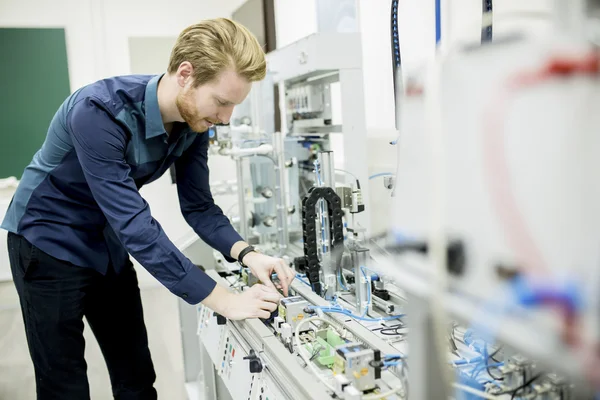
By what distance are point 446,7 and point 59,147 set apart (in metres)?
Answer: 1.49

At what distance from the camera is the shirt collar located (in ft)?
4.90

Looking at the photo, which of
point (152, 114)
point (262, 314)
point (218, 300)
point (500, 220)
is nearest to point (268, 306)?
point (262, 314)

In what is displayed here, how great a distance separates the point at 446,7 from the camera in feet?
6.53

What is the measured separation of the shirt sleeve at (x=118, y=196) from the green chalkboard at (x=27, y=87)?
132 inches

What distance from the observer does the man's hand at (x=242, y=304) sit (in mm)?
1424

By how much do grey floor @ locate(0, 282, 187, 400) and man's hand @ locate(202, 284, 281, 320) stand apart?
1.58 metres

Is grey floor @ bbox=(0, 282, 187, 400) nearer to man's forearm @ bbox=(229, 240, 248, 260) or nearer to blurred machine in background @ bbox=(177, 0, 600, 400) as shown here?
man's forearm @ bbox=(229, 240, 248, 260)

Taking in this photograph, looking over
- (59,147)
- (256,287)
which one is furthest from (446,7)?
(59,147)

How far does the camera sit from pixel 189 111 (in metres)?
1.46

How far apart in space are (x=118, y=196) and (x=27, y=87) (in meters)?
3.61

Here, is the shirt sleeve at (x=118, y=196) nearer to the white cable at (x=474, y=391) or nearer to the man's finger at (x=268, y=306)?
the man's finger at (x=268, y=306)

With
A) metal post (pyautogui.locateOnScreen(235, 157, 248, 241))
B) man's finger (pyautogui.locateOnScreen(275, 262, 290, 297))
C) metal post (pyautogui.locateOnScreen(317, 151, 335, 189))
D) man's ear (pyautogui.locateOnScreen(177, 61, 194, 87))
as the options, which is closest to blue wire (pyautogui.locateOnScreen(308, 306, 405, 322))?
man's finger (pyautogui.locateOnScreen(275, 262, 290, 297))

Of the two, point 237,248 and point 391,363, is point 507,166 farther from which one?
point 237,248

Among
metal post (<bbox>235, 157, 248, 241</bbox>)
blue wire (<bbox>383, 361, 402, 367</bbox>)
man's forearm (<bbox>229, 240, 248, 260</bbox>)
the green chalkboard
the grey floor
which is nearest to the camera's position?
blue wire (<bbox>383, 361, 402, 367</bbox>)
